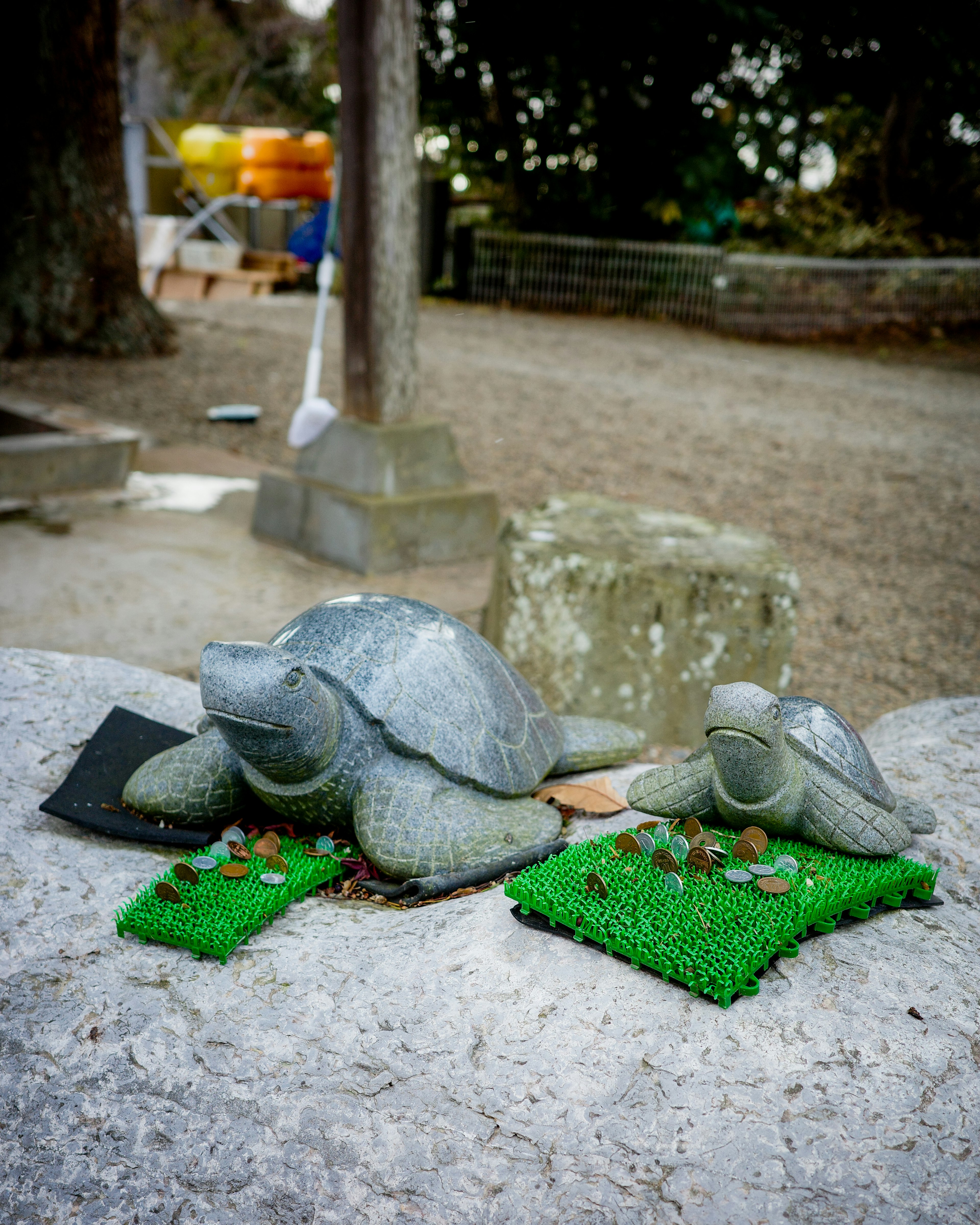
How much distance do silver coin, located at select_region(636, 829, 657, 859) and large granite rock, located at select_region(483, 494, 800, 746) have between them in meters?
1.81

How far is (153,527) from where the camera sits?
19.8 ft

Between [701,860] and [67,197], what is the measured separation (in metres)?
9.58

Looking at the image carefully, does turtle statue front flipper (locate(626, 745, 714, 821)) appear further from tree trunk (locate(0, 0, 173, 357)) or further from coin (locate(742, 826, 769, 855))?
tree trunk (locate(0, 0, 173, 357))

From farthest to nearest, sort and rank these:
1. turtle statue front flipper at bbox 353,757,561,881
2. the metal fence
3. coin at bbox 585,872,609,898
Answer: the metal fence
turtle statue front flipper at bbox 353,757,561,881
coin at bbox 585,872,609,898

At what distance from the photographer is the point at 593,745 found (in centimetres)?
289

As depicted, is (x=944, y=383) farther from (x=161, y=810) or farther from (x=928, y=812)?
(x=161, y=810)

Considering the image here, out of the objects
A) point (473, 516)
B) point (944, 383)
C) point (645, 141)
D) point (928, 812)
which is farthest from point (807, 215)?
point (928, 812)

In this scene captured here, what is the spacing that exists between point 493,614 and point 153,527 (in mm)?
2627

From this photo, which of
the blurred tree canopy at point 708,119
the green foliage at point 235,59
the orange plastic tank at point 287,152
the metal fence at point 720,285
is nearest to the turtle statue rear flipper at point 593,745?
the blurred tree canopy at point 708,119

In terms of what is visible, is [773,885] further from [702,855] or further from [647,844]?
[647,844]

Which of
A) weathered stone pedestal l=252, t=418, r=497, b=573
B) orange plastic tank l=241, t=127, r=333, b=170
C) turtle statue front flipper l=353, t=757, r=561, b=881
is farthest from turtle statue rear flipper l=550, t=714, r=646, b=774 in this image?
orange plastic tank l=241, t=127, r=333, b=170

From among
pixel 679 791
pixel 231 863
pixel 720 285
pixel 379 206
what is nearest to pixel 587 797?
pixel 679 791

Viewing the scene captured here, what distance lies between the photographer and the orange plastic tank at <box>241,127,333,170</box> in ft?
48.6

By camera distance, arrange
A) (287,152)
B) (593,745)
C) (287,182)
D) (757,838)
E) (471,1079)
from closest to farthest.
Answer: (471,1079)
(757,838)
(593,745)
(287,152)
(287,182)
